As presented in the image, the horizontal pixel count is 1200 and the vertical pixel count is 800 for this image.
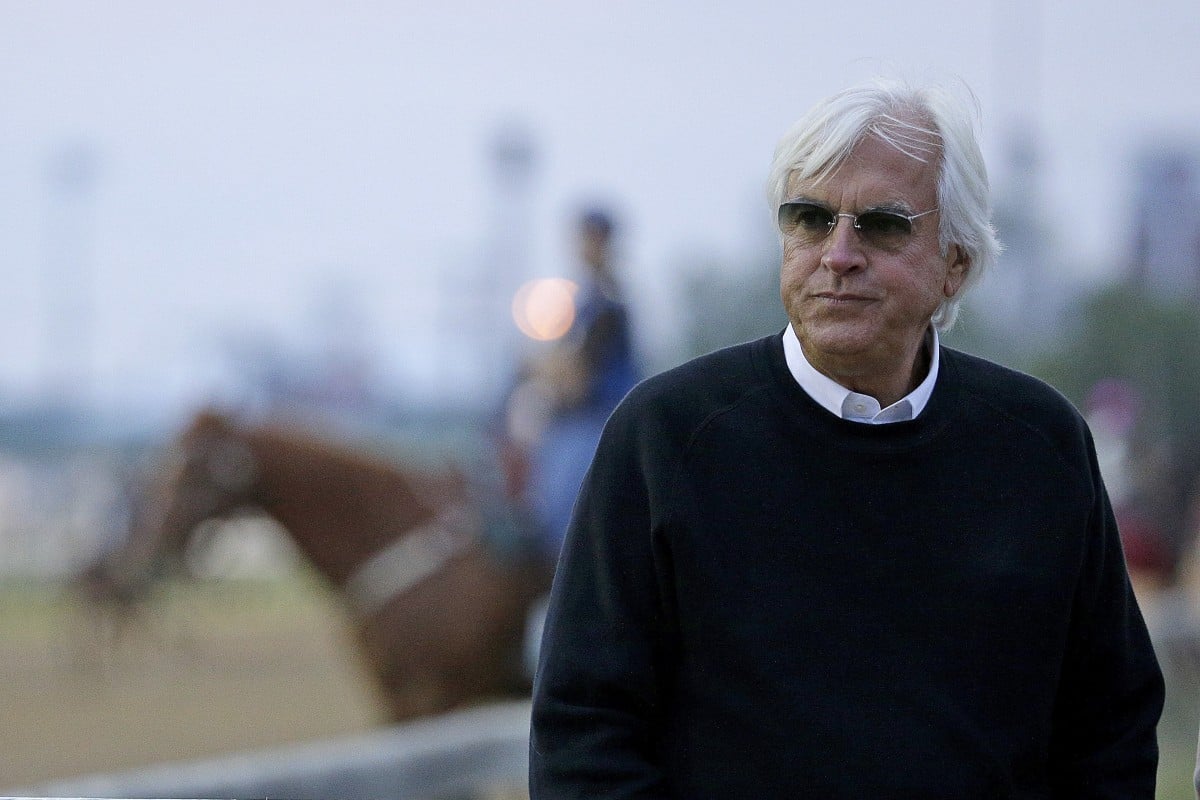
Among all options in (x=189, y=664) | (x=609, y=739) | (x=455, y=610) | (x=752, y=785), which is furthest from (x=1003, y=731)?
(x=189, y=664)

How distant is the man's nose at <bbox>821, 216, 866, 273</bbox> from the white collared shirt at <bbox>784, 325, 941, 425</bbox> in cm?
11

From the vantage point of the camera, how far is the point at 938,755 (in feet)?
6.18

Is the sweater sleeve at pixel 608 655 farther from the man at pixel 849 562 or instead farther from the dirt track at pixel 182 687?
the dirt track at pixel 182 687

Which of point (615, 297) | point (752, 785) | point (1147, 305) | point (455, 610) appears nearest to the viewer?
point (752, 785)

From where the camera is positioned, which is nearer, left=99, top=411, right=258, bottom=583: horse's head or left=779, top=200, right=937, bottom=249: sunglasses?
left=779, top=200, right=937, bottom=249: sunglasses

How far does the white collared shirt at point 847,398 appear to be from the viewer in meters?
1.96

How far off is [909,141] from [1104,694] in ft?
2.44

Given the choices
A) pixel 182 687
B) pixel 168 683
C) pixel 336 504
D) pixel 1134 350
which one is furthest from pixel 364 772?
pixel 1134 350

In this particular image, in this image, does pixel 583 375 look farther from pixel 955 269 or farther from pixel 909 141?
pixel 909 141

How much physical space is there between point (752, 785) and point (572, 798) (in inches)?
8.4

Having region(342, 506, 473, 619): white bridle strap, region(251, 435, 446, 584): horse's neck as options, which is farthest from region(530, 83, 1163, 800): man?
region(251, 435, 446, 584): horse's neck

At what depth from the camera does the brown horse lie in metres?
6.91

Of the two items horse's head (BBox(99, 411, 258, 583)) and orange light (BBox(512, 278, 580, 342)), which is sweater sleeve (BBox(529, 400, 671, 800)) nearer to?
orange light (BBox(512, 278, 580, 342))

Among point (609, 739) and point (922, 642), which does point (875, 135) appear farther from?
point (609, 739)
